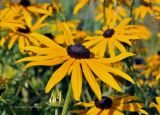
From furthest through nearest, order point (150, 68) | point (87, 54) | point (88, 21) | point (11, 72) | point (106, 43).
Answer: point (88, 21)
point (11, 72)
point (150, 68)
point (106, 43)
point (87, 54)

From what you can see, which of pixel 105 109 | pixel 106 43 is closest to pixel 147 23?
pixel 106 43

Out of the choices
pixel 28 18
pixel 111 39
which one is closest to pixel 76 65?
pixel 111 39

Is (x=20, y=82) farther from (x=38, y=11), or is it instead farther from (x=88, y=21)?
(x=88, y=21)

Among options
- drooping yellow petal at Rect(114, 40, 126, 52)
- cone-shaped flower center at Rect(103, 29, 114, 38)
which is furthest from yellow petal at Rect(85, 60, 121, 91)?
cone-shaped flower center at Rect(103, 29, 114, 38)

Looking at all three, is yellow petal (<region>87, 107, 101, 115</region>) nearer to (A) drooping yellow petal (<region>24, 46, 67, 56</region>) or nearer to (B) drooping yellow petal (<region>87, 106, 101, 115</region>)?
(B) drooping yellow petal (<region>87, 106, 101, 115</region>)

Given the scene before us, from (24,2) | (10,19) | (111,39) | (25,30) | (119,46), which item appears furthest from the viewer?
(24,2)

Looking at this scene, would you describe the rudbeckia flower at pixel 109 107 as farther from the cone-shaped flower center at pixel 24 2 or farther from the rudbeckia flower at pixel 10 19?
the cone-shaped flower center at pixel 24 2

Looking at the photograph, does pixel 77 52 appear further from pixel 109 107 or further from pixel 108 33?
pixel 108 33

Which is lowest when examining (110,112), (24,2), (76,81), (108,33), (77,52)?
(110,112)
